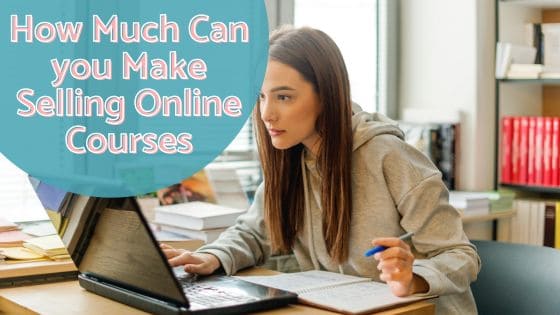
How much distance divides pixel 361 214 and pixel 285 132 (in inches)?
9.1

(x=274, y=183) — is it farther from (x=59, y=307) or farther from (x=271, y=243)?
(x=59, y=307)

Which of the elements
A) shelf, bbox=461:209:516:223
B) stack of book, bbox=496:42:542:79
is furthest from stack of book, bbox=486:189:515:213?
stack of book, bbox=496:42:542:79

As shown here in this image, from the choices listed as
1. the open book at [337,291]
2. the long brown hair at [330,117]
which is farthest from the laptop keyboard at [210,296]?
the long brown hair at [330,117]

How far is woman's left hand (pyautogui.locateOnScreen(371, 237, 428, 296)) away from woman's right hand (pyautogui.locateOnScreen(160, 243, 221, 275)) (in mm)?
392

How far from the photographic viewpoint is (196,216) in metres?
2.08

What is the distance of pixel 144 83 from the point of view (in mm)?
2637

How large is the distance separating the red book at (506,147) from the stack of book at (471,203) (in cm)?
23

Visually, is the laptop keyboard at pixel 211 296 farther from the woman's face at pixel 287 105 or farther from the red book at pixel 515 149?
the red book at pixel 515 149

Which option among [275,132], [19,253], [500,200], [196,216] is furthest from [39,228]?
[500,200]

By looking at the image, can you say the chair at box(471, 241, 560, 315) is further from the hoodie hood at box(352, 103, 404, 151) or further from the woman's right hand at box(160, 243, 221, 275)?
the woman's right hand at box(160, 243, 221, 275)

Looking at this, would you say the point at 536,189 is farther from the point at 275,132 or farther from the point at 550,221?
the point at 275,132

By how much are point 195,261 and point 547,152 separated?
199cm

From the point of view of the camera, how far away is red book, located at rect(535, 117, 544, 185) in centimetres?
315

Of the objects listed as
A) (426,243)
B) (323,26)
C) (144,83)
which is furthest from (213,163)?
(426,243)
